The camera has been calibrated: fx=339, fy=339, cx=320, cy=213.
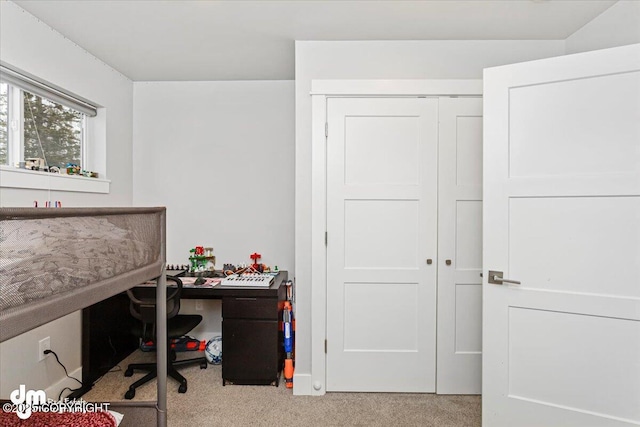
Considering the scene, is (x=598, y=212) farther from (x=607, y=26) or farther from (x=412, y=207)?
(x=607, y=26)

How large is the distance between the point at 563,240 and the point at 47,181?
3120 mm

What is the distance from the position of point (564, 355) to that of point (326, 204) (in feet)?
5.34

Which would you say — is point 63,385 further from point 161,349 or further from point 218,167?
point 218,167

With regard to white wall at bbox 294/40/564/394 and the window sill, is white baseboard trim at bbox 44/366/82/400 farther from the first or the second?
white wall at bbox 294/40/564/394

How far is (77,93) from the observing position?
2527mm

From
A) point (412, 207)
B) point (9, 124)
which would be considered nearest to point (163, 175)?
point (9, 124)

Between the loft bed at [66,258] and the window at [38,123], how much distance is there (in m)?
1.56

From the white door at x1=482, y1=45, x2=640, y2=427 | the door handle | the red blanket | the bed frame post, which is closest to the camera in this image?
the red blanket

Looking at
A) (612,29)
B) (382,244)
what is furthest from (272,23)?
(612,29)

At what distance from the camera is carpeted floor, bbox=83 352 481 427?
2143mm

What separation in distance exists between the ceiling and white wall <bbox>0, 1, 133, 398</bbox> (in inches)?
4.4

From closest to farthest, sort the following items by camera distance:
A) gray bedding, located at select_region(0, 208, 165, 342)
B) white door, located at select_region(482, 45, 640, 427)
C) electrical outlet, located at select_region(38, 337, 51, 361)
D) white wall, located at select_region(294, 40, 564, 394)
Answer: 1. gray bedding, located at select_region(0, 208, 165, 342)
2. white door, located at select_region(482, 45, 640, 427)
3. electrical outlet, located at select_region(38, 337, 51, 361)
4. white wall, located at select_region(294, 40, 564, 394)

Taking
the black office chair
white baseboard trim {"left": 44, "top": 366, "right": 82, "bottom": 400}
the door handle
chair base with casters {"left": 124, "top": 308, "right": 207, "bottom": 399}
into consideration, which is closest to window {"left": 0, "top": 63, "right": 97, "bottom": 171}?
the black office chair

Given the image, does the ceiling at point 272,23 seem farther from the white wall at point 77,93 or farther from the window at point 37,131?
the window at point 37,131
